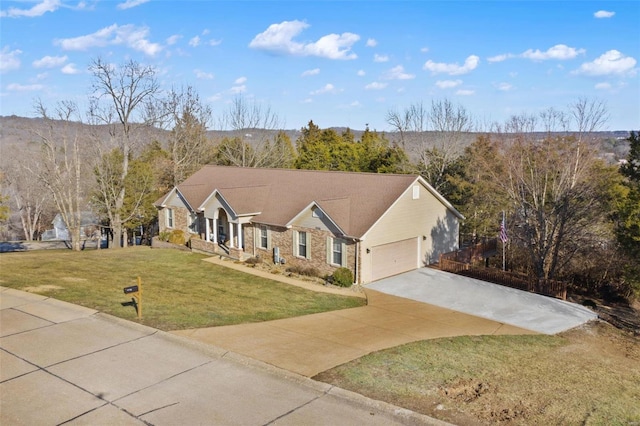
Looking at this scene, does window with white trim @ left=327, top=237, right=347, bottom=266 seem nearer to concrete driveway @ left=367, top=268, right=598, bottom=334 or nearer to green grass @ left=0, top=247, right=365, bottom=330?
concrete driveway @ left=367, top=268, right=598, bottom=334

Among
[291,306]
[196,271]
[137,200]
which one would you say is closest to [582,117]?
[291,306]

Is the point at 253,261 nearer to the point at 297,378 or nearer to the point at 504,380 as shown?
the point at 297,378

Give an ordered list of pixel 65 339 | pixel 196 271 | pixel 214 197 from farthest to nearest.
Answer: pixel 214 197 → pixel 196 271 → pixel 65 339

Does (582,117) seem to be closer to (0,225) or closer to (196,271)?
(196,271)

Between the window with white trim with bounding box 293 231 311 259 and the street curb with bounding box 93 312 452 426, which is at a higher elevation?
the window with white trim with bounding box 293 231 311 259

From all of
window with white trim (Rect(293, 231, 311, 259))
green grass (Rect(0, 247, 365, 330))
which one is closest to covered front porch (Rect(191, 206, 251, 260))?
green grass (Rect(0, 247, 365, 330))

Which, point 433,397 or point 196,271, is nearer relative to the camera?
point 433,397

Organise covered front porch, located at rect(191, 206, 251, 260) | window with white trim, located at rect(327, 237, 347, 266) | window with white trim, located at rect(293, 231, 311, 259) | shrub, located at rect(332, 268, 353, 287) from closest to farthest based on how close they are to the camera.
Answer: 1. shrub, located at rect(332, 268, 353, 287)
2. window with white trim, located at rect(327, 237, 347, 266)
3. window with white trim, located at rect(293, 231, 311, 259)
4. covered front porch, located at rect(191, 206, 251, 260)
